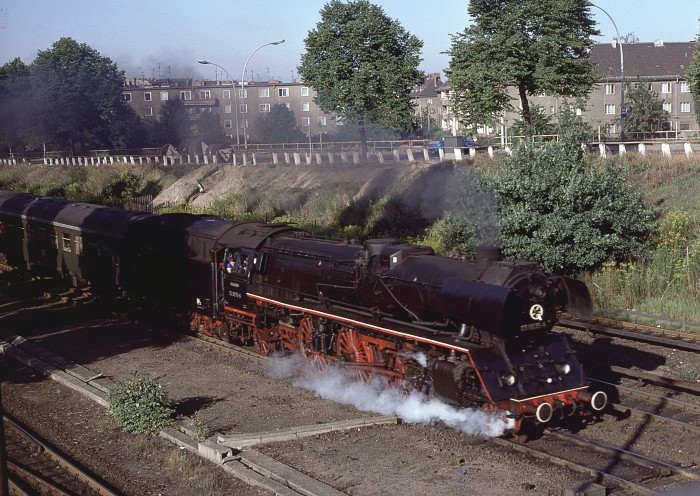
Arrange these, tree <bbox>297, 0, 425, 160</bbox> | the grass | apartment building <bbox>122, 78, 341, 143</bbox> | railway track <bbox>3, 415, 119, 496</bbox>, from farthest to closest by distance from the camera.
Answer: apartment building <bbox>122, 78, 341, 143</bbox>
tree <bbox>297, 0, 425, 160</bbox>
the grass
railway track <bbox>3, 415, 119, 496</bbox>

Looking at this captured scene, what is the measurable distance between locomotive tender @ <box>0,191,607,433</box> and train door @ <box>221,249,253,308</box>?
1.6 inches

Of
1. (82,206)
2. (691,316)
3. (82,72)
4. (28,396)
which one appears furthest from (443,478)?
(82,72)

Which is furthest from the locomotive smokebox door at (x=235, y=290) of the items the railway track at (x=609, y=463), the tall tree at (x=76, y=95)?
the tall tree at (x=76, y=95)

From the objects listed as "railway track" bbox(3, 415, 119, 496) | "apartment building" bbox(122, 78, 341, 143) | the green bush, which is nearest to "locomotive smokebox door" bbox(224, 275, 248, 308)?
the green bush

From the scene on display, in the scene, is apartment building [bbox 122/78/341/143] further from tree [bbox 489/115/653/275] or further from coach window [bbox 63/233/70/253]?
tree [bbox 489/115/653/275]

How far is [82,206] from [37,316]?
15.2 ft

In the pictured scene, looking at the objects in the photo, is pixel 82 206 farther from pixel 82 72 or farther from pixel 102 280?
pixel 82 72

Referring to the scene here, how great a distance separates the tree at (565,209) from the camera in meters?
20.9

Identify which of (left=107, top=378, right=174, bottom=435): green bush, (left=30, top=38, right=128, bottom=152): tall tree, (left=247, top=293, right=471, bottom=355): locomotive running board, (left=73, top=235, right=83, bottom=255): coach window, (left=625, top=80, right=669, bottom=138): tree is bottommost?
(left=107, top=378, right=174, bottom=435): green bush

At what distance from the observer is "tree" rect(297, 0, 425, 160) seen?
152ft

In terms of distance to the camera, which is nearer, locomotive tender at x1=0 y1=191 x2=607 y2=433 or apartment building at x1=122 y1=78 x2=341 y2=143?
locomotive tender at x1=0 y1=191 x2=607 y2=433

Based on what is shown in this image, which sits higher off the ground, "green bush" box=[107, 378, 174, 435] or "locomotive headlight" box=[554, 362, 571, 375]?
"locomotive headlight" box=[554, 362, 571, 375]

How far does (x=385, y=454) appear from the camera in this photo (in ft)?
37.2

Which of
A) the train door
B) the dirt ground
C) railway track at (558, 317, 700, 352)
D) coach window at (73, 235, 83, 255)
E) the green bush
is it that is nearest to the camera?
the dirt ground
